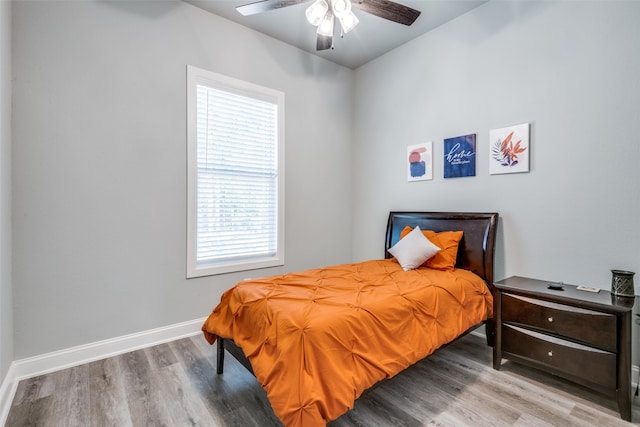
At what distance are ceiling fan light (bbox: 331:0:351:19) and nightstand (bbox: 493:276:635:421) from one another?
2294 millimetres

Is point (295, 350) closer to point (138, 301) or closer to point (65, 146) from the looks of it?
point (138, 301)

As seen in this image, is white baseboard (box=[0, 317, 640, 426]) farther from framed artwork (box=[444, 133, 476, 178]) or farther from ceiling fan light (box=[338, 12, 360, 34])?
ceiling fan light (box=[338, 12, 360, 34])

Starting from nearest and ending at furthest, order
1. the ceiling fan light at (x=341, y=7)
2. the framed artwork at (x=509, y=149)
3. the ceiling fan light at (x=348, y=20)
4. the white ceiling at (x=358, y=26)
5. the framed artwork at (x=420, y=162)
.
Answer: the ceiling fan light at (x=341, y=7) < the ceiling fan light at (x=348, y=20) < the framed artwork at (x=509, y=149) < the white ceiling at (x=358, y=26) < the framed artwork at (x=420, y=162)

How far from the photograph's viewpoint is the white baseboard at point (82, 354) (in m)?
1.90

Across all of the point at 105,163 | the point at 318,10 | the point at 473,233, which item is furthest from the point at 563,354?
the point at 105,163

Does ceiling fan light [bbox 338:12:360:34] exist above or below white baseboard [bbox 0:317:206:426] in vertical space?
above

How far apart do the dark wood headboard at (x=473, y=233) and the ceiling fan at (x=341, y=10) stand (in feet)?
5.85

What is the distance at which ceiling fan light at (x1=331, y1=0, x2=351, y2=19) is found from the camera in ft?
6.66

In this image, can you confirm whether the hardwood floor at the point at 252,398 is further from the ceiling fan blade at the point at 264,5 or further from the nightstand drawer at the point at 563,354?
the ceiling fan blade at the point at 264,5

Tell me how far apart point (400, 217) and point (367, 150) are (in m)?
1.10

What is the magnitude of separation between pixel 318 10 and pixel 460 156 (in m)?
1.89

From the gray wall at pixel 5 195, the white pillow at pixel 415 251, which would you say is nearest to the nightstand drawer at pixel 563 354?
the white pillow at pixel 415 251

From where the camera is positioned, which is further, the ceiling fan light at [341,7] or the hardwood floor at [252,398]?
the ceiling fan light at [341,7]

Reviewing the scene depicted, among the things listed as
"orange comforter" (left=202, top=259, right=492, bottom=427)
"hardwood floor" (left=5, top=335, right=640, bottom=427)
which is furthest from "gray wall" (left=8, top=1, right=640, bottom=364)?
"orange comforter" (left=202, top=259, right=492, bottom=427)
